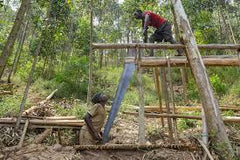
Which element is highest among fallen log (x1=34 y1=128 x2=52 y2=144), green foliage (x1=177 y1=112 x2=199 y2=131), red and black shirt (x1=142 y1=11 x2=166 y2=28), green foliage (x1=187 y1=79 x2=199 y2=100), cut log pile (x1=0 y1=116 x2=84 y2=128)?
red and black shirt (x1=142 y1=11 x2=166 y2=28)

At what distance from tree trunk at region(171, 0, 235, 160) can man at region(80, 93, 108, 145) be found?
6.15ft

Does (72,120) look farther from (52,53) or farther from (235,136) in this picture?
(52,53)

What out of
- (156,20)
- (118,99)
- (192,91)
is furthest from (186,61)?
(192,91)

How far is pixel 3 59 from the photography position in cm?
421

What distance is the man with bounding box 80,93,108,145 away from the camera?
4.80 meters

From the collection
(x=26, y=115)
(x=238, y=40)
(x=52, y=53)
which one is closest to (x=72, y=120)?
(x=26, y=115)

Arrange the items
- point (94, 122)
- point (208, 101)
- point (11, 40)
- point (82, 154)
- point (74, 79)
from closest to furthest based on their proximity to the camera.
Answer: point (208, 101)
point (82, 154)
point (11, 40)
point (94, 122)
point (74, 79)

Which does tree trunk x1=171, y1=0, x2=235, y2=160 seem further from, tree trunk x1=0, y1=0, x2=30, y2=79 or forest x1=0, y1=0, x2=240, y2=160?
tree trunk x1=0, y1=0, x2=30, y2=79

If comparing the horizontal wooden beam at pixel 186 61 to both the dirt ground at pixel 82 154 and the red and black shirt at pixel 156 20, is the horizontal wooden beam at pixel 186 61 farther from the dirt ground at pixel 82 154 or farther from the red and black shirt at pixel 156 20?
the dirt ground at pixel 82 154

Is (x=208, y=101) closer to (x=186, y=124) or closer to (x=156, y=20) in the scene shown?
(x=156, y=20)

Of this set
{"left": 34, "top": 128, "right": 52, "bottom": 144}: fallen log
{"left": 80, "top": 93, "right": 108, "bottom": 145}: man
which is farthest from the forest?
{"left": 80, "top": 93, "right": 108, "bottom": 145}: man

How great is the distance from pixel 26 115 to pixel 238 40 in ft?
48.4

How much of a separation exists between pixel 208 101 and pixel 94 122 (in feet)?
7.38

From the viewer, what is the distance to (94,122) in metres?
4.91
